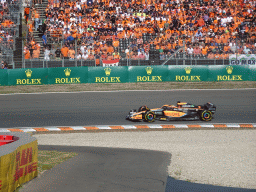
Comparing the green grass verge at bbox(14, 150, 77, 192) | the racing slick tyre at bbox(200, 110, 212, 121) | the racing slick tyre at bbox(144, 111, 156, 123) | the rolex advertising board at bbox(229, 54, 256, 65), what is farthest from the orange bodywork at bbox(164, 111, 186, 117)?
the rolex advertising board at bbox(229, 54, 256, 65)

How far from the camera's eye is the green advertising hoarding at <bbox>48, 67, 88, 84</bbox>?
23250 millimetres

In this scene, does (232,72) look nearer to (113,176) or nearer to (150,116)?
(150,116)

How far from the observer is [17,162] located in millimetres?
5668

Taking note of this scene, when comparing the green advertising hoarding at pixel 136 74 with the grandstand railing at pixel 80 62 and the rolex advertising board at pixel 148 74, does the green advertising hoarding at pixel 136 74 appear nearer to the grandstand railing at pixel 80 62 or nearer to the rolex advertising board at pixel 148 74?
the rolex advertising board at pixel 148 74

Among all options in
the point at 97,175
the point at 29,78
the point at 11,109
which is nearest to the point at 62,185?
the point at 97,175

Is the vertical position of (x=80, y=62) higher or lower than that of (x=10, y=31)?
lower

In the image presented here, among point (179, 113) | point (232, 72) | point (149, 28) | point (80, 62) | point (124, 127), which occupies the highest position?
point (149, 28)

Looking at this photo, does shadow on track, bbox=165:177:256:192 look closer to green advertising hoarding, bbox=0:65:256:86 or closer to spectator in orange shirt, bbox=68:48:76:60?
green advertising hoarding, bbox=0:65:256:86

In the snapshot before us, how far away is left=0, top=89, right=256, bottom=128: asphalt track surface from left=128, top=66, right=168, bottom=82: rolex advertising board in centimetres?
271

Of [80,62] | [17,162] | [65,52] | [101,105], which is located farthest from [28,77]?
[17,162]

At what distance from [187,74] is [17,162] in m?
18.9

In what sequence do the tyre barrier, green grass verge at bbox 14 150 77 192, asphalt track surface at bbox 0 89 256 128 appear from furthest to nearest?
asphalt track surface at bbox 0 89 256 128 < green grass verge at bbox 14 150 77 192 < the tyre barrier

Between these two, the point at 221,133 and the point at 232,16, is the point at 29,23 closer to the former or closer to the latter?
the point at 232,16

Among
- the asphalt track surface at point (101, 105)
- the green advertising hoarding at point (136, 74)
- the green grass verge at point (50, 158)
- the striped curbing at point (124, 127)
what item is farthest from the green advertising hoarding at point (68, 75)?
the green grass verge at point (50, 158)
